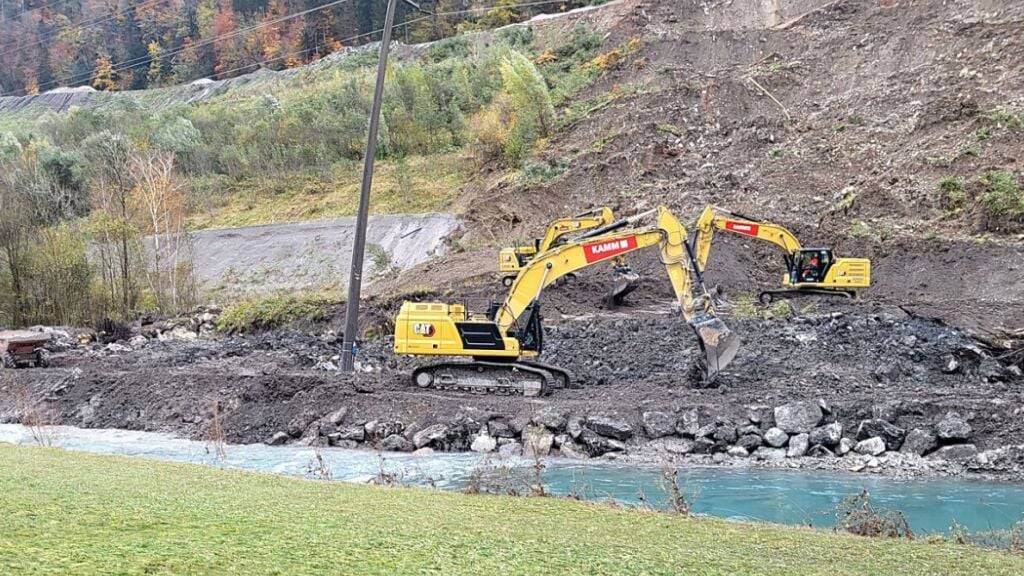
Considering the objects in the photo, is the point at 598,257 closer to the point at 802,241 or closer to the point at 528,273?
the point at 528,273

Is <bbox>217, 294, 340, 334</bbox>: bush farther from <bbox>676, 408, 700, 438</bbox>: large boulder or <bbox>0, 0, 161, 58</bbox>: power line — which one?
<bbox>0, 0, 161, 58</bbox>: power line

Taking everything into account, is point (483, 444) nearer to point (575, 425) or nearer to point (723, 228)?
point (575, 425)

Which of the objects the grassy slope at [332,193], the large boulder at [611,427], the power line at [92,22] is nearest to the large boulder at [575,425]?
the large boulder at [611,427]

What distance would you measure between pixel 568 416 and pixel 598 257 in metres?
3.40

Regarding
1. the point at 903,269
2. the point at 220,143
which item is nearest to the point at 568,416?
the point at 903,269

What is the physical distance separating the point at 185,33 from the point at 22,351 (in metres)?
75.8

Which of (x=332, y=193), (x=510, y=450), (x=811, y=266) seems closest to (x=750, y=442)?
(x=510, y=450)

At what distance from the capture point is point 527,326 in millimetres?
15570

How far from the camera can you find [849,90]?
114 feet

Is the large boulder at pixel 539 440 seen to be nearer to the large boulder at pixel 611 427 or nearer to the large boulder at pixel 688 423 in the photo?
the large boulder at pixel 611 427

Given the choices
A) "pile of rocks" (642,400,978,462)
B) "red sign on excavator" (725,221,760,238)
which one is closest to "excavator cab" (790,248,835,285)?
"red sign on excavator" (725,221,760,238)

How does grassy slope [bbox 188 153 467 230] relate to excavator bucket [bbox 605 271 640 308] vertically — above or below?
above

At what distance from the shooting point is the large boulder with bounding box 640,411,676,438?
41.9 ft

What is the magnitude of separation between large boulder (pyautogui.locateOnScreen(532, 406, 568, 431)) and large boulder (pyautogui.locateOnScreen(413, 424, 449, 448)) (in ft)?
4.92
